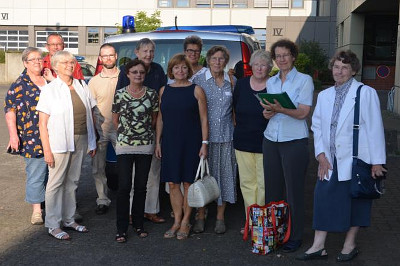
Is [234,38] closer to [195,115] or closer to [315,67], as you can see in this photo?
[195,115]

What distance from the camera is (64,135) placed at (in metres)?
5.44

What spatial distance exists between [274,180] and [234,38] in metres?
2.20

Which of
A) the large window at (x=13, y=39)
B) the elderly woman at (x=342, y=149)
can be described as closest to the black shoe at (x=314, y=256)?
the elderly woman at (x=342, y=149)

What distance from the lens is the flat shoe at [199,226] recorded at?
5820 millimetres

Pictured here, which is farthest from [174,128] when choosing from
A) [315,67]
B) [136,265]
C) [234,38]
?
[315,67]

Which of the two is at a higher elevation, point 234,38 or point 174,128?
point 234,38

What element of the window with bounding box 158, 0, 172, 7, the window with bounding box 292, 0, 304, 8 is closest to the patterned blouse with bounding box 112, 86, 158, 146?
the window with bounding box 292, 0, 304, 8

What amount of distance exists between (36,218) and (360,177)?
11.6 ft

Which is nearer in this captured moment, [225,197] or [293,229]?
[293,229]

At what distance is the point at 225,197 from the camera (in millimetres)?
5848

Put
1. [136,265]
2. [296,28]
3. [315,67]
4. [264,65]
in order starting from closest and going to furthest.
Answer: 1. [136,265]
2. [264,65]
3. [315,67]
4. [296,28]

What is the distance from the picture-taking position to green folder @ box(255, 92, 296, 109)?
4.76 metres

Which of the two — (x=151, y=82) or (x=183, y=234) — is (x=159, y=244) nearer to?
(x=183, y=234)

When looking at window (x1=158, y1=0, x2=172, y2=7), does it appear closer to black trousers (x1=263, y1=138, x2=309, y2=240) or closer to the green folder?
black trousers (x1=263, y1=138, x2=309, y2=240)
